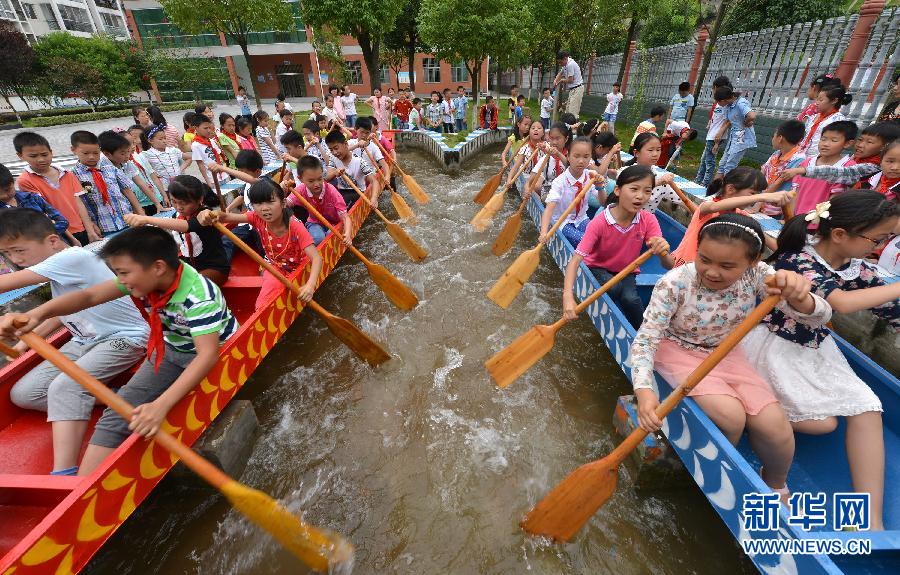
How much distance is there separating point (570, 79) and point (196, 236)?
1155 centimetres

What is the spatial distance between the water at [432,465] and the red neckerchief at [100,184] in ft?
9.60

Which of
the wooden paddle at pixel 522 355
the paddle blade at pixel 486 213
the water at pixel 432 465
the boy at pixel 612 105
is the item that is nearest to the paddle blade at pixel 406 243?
the water at pixel 432 465

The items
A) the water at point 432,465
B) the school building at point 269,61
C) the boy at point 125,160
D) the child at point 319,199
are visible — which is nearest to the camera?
the water at point 432,465

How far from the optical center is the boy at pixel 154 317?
6.82ft

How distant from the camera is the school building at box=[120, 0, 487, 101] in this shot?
3081 cm

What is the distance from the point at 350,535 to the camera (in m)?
2.61

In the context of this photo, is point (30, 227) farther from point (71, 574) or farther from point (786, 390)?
point (786, 390)

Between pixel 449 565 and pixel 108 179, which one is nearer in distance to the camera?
pixel 449 565

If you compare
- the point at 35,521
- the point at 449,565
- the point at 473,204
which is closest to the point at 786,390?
the point at 449,565

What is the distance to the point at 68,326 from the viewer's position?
102 inches

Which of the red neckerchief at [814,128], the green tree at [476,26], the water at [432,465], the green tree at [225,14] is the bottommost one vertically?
the water at [432,465]

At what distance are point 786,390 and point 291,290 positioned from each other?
3.76m

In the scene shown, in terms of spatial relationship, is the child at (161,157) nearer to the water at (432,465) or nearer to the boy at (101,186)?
the boy at (101,186)

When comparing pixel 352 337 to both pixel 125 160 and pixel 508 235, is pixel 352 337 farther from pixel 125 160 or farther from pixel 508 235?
pixel 125 160
